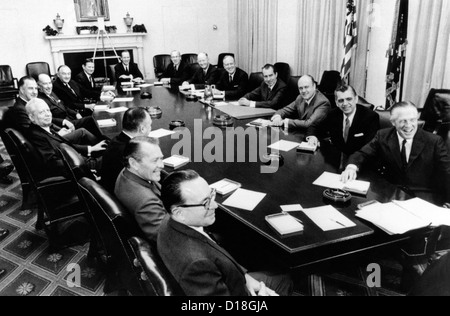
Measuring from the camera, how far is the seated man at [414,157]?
2662 millimetres

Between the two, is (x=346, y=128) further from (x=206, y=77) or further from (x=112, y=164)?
(x=206, y=77)

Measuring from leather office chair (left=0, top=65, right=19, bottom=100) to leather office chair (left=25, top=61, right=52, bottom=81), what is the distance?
35 centimetres

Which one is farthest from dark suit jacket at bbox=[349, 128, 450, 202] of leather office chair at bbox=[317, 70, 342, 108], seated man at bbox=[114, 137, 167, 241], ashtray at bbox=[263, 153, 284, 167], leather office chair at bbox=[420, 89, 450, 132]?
leather office chair at bbox=[317, 70, 342, 108]

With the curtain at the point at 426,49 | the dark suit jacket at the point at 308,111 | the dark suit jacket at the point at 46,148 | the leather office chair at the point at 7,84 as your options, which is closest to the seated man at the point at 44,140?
the dark suit jacket at the point at 46,148

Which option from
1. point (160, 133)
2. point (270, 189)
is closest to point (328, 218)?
point (270, 189)

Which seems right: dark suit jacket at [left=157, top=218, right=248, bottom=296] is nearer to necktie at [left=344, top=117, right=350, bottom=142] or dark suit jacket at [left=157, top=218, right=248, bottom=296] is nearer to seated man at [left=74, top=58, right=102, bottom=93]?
necktie at [left=344, top=117, right=350, bottom=142]

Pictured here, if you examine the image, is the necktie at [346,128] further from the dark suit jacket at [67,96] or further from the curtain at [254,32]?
the curtain at [254,32]

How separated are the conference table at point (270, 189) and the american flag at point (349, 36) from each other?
2400 mm

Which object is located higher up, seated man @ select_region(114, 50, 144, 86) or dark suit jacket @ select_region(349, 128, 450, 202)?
seated man @ select_region(114, 50, 144, 86)

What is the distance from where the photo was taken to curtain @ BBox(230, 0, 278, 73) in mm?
8031

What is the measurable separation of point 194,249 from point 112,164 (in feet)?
4.85

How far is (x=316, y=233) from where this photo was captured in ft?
6.10

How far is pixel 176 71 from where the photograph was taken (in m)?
7.48
